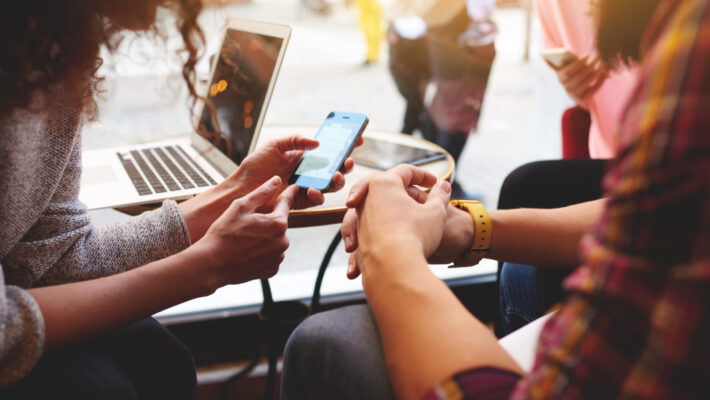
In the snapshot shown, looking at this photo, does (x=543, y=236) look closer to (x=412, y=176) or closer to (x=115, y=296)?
(x=412, y=176)

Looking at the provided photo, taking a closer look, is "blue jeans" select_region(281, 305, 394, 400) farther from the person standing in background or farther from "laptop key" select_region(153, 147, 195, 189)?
the person standing in background

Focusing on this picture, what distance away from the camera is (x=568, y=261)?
2.90 ft

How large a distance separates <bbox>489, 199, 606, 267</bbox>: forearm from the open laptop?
0.53 meters

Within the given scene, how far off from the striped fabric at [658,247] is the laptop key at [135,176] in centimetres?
92

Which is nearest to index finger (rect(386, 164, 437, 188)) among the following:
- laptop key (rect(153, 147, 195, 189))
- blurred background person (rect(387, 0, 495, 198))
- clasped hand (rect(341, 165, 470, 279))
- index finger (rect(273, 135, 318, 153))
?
clasped hand (rect(341, 165, 470, 279))

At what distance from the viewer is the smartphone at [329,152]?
101 centimetres

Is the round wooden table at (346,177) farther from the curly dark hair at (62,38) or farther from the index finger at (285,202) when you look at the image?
the curly dark hair at (62,38)

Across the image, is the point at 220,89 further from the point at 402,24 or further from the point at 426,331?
the point at 402,24

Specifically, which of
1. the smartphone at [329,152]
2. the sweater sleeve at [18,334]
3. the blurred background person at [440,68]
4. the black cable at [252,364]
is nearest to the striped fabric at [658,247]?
the sweater sleeve at [18,334]

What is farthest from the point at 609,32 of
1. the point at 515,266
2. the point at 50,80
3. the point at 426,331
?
the point at 50,80

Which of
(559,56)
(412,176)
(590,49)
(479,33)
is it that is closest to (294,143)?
(412,176)

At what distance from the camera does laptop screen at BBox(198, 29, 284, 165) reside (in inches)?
44.2

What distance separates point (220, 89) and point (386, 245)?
813 millimetres

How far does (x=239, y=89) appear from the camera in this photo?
1.21m
